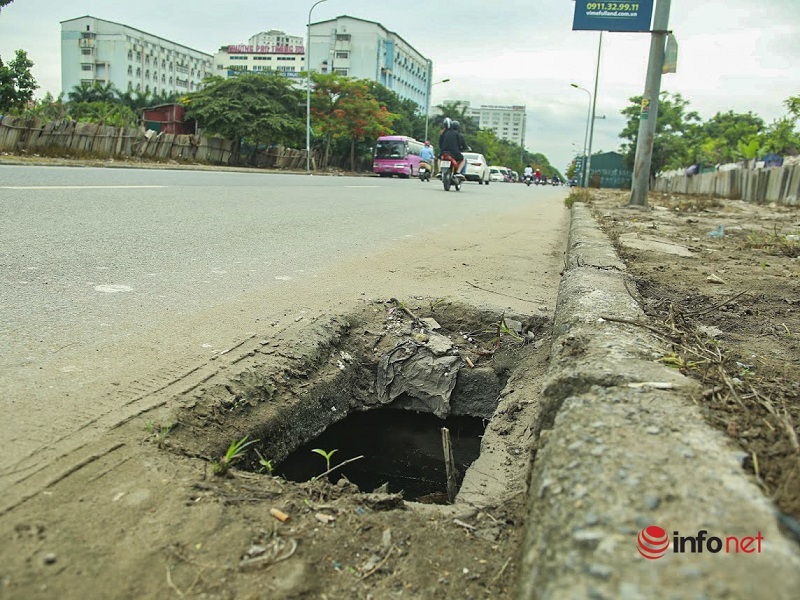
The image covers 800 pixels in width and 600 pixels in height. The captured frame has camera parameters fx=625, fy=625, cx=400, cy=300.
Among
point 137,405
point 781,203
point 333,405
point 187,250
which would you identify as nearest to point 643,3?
point 781,203

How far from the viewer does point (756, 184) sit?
17219 mm

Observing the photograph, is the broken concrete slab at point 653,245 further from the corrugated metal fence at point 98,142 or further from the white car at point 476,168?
the white car at point 476,168

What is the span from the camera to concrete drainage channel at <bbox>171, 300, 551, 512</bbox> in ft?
6.30

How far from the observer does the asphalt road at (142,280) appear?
1833mm

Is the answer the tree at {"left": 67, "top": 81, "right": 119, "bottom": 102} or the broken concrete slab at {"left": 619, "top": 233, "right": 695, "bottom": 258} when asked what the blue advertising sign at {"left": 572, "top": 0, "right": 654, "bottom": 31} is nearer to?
the broken concrete slab at {"left": 619, "top": 233, "right": 695, "bottom": 258}

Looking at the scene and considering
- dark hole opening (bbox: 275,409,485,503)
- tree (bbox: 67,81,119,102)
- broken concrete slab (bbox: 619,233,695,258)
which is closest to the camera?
dark hole opening (bbox: 275,409,485,503)

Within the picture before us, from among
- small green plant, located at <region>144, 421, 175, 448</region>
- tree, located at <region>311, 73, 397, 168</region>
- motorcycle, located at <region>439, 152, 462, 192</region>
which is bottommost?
small green plant, located at <region>144, 421, 175, 448</region>

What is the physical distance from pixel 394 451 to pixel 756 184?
18.0m

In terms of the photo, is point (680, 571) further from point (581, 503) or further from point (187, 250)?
point (187, 250)

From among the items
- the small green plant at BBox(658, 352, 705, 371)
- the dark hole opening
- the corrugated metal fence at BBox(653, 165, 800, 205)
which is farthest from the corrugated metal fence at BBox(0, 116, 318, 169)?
the corrugated metal fence at BBox(653, 165, 800, 205)

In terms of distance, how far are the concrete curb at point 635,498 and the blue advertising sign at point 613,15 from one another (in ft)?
33.2

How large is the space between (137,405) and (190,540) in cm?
65

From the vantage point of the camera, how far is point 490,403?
9.12 ft

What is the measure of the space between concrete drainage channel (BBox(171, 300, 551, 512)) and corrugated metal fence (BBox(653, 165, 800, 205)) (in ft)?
46.6
